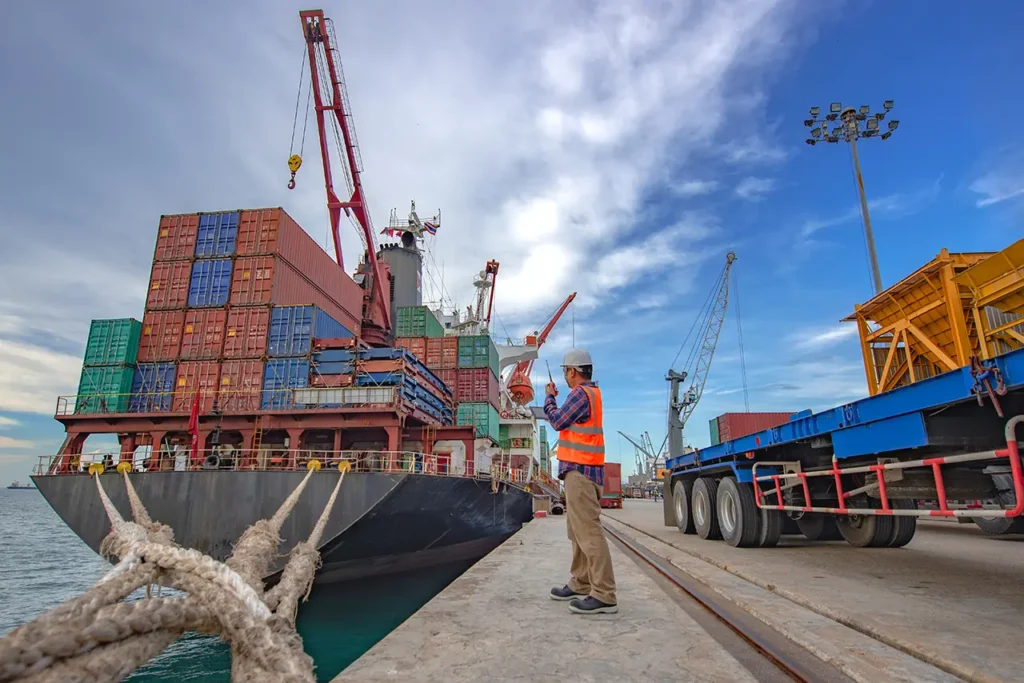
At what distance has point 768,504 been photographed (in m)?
8.21

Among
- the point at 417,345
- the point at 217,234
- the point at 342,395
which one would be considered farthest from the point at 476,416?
the point at 217,234

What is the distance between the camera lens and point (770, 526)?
8500mm

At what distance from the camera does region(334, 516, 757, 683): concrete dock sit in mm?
2605

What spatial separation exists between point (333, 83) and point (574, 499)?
25054 millimetres

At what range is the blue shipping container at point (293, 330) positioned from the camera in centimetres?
1695

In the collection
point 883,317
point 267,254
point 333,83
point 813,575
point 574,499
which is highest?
point 333,83

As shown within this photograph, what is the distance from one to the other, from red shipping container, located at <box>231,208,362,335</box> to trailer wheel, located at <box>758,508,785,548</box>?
15769 millimetres

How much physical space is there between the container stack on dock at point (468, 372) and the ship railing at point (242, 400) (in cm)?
1151

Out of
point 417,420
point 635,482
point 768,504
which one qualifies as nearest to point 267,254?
point 417,420

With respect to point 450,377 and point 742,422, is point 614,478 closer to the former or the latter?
point 742,422

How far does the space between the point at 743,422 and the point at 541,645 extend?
36117mm

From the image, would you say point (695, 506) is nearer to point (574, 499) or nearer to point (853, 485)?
point (853, 485)

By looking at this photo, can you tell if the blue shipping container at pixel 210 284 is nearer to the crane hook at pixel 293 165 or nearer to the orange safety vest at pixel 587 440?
the crane hook at pixel 293 165

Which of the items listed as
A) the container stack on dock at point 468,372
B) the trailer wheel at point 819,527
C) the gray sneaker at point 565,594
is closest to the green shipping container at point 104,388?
the container stack on dock at point 468,372
